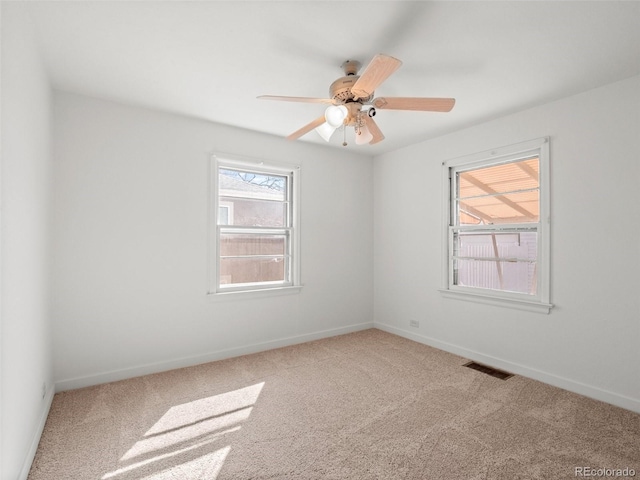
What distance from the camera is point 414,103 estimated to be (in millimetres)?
2215

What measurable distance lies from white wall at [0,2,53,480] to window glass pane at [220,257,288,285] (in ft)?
5.33

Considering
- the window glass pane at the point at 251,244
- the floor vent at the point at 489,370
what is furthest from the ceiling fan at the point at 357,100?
the floor vent at the point at 489,370

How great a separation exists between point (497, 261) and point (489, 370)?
1097mm

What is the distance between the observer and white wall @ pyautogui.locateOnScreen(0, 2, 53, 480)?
1.49m

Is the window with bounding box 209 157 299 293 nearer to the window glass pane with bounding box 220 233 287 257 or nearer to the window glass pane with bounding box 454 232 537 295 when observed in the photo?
the window glass pane with bounding box 220 233 287 257

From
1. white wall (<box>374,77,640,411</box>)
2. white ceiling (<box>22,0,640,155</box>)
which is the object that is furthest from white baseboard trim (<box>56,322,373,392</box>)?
white ceiling (<box>22,0,640,155</box>)

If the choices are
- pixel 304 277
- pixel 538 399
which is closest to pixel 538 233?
pixel 538 399

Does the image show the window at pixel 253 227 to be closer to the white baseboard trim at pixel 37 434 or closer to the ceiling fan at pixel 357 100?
the white baseboard trim at pixel 37 434

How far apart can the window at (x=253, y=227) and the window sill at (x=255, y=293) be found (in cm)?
4

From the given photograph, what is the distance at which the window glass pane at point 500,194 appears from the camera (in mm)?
3238

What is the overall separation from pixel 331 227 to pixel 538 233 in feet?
7.58

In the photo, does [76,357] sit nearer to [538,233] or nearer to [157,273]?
[157,273]

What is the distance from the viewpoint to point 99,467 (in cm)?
188

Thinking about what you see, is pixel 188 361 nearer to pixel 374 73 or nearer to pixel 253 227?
pixel 253 227
